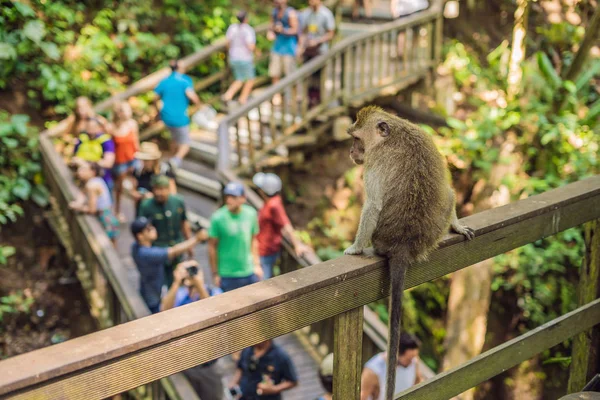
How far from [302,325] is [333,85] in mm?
8281

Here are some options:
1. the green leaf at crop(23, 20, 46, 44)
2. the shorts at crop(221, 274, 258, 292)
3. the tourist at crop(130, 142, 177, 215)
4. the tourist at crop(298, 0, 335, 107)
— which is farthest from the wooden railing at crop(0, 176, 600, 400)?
the green leaf at crop(23, 20, 46, 44)

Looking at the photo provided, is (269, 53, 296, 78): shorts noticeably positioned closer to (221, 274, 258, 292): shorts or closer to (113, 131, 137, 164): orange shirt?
(113, 131, 137, 164): orange shirt

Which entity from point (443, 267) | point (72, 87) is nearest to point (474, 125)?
point (72, 87)

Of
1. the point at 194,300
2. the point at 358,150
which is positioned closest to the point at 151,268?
the point at 194,300

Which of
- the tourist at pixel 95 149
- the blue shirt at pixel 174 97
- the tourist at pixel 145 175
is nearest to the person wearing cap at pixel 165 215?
the tourist at pixel 145 175

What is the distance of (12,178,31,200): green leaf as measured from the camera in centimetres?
894

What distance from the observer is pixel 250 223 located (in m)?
5.40

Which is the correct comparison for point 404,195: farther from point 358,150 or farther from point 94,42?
point 94,42

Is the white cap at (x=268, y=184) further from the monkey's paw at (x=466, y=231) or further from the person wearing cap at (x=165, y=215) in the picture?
the monkey's paw at (x=466, y=231)

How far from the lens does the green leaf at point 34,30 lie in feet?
30.6

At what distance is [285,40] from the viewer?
32.2 ft

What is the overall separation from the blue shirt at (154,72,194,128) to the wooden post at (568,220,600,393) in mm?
6537

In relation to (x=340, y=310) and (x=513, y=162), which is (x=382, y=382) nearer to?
(x=340, y=310)

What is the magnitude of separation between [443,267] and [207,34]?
1146 cm
